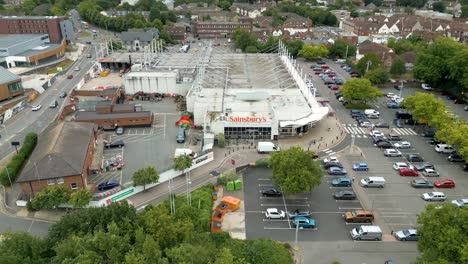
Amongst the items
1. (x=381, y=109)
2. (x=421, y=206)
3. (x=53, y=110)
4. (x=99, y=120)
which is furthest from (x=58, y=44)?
(x=421, y=206)

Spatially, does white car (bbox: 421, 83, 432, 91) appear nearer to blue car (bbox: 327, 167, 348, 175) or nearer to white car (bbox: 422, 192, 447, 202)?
blue car (bbox: 327, 167, 348, 175)

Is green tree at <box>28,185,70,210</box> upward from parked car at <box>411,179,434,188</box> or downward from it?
upward

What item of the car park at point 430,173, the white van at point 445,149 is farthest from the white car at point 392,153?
the white van at point 445,149

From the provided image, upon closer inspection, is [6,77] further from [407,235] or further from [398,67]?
[398,67]

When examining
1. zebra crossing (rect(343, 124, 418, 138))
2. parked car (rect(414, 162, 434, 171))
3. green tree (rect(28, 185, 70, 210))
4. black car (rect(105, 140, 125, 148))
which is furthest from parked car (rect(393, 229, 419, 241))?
black car (rect(105, 140, 125, 148))

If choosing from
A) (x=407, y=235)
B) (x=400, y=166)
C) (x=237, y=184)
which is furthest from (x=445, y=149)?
(x=237, y=184)
